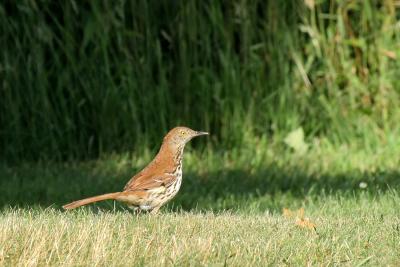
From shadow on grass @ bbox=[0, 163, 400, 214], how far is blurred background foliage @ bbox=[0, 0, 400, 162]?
749mm

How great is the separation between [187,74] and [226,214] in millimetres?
4230

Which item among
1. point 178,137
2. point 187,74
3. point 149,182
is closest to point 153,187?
point 149,182

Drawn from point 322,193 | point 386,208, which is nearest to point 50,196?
point 322,193

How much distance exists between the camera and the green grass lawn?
20.6ft

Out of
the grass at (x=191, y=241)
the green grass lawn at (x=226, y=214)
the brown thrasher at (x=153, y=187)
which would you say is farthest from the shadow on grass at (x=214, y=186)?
the grass at (x=191, y=241)

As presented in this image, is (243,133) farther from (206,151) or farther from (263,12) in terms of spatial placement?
(263,12)

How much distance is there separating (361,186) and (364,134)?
7.02 feet

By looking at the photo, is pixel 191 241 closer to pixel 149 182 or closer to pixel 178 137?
pixel 149 182

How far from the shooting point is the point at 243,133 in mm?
11750

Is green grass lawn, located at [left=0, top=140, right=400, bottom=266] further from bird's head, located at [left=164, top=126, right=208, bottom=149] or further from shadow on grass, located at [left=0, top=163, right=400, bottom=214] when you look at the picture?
bird's head, located at [left=164, top=126, right=208, bottom=149]

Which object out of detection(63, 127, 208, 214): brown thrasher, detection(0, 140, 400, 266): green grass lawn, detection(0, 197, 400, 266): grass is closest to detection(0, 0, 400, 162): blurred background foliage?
detection(0, 140, 400, 266): green grass lawn

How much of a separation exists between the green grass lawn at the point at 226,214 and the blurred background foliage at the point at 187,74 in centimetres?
31

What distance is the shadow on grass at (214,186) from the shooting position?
9516mm

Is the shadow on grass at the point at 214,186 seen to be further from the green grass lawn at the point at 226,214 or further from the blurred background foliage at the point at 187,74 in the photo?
the blurred background foliage at the point at 187,74
